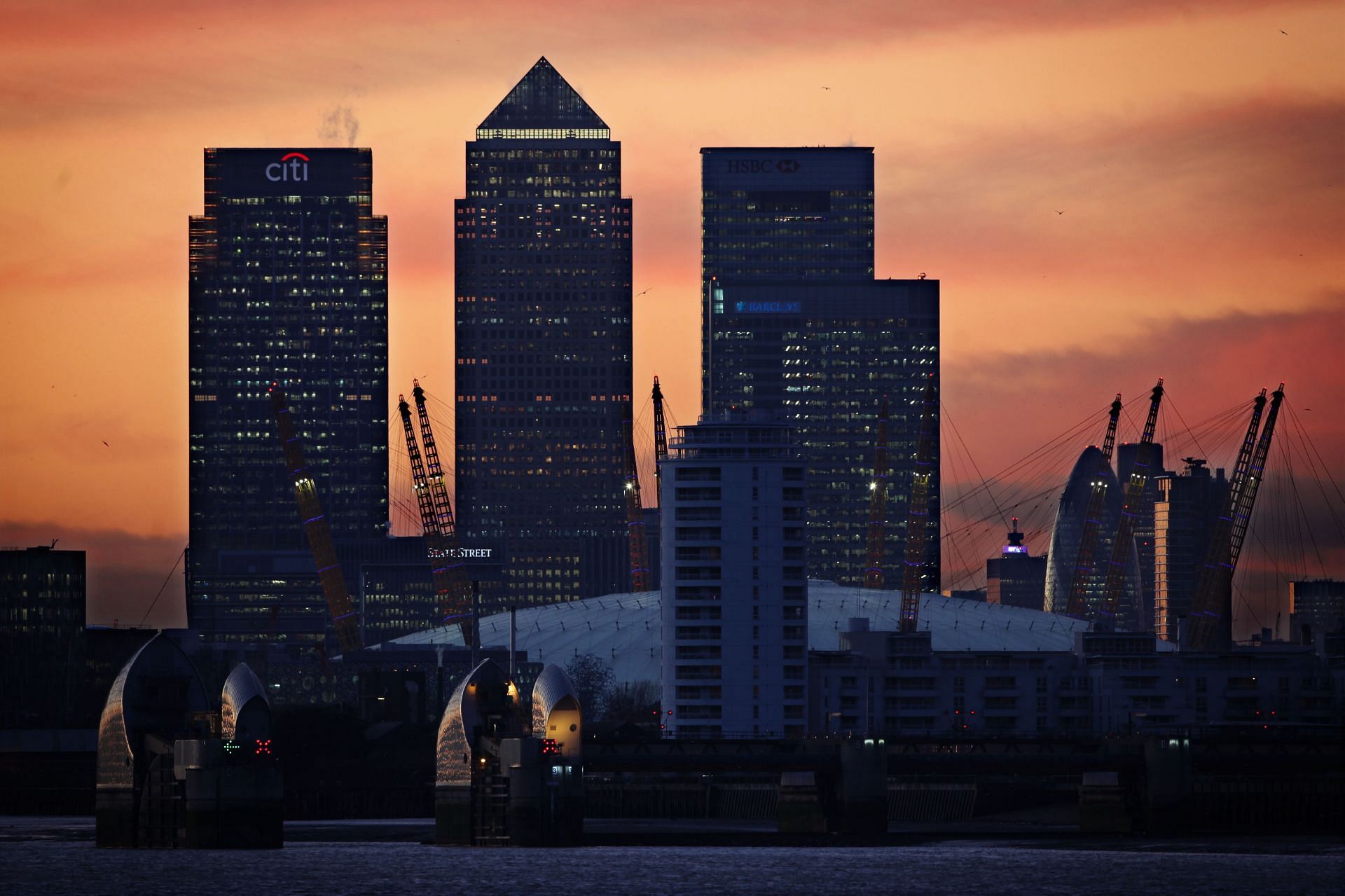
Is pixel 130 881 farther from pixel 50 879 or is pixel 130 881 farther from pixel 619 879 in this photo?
pixel 619 879

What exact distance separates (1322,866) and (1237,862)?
7478 millimetres

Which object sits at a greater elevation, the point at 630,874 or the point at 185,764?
the point at 185,764

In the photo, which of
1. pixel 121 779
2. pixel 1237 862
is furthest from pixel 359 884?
pixel 1237 862

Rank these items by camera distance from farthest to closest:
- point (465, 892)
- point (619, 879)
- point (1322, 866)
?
point (1322, 866)
point (619, 879)
point (465, 892)

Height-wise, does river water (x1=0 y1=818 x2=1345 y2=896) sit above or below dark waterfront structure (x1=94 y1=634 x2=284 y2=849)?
below

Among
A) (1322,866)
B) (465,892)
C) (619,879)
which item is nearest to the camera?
(465,892)

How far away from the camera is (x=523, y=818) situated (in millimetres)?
198750

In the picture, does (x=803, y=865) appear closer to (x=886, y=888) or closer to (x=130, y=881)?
(x=886, y=888)

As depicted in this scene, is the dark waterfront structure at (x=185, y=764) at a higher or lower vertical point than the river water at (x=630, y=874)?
higher

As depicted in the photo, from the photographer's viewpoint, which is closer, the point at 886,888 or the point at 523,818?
the point at 886,888

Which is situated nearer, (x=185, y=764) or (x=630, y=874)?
(x=630, y=874)

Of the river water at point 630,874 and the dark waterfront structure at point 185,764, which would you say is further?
the dark waterfront structure at point 185,764

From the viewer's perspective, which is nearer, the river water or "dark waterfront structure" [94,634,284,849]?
the river water

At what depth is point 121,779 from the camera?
652 feet
